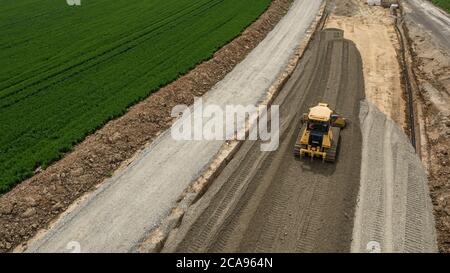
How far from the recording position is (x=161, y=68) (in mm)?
25953

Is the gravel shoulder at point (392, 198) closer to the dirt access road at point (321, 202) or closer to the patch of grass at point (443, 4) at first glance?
the dirt access road at point (321, 202)

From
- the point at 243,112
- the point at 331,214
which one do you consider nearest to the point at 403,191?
the point at 331,214

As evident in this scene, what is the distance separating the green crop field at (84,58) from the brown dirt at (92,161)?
686 millimetres

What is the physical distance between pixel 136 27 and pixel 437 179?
26207 millimetres

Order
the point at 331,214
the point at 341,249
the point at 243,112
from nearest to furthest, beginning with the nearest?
the point at 341,249, the point at 331,214, the point at 243,112

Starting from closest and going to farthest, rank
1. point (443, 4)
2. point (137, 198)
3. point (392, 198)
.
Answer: point (392, 198) < point (137, 198) < point (443, 4)

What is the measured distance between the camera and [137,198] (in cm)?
1628

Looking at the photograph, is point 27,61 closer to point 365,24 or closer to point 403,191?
point 403,191

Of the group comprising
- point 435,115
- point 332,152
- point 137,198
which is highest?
point 435,115

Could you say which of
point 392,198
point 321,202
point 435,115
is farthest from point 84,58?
point 435,115

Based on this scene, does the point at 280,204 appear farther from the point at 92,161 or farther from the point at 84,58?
the point at 84,58

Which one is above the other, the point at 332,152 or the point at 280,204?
the point at 332,152

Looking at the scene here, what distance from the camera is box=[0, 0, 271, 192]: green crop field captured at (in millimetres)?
19297

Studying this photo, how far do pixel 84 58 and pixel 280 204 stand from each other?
1884 cm
